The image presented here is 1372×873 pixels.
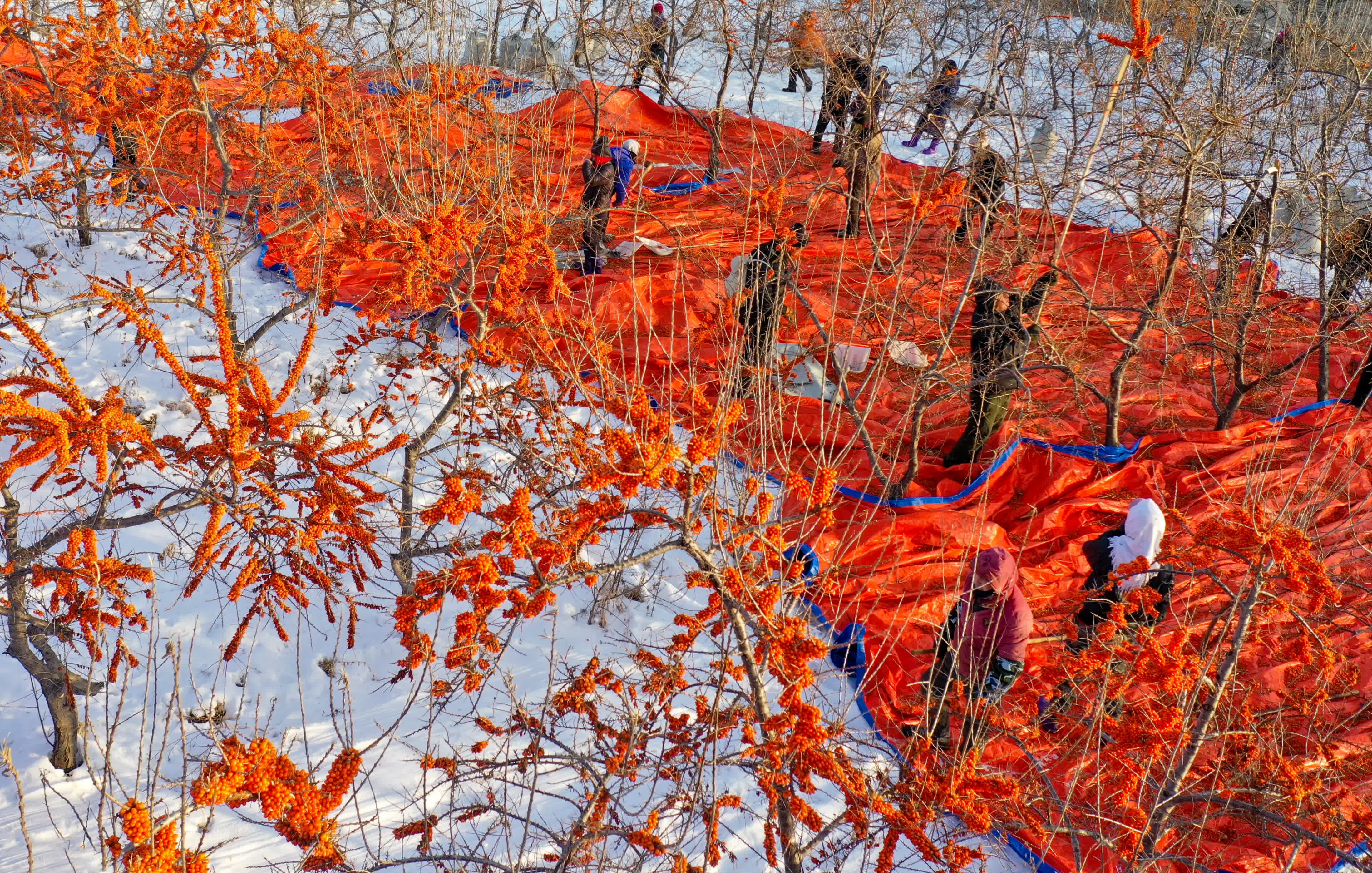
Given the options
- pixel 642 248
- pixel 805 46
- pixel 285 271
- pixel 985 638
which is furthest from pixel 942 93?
pixel 985 638

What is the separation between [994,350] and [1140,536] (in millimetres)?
1602

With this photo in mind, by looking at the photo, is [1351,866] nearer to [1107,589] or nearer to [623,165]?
[1107,589]

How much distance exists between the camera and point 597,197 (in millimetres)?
7801

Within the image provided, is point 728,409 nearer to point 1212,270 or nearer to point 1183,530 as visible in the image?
point 1183,530

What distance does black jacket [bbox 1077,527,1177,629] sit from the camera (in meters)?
4.40

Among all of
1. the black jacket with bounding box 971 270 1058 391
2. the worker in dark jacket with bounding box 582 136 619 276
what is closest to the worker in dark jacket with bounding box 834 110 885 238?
the black jacket with bounding box 971 270 1058 391

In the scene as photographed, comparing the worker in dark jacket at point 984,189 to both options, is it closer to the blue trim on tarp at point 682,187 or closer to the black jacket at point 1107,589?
the black jacket at point 1107,589

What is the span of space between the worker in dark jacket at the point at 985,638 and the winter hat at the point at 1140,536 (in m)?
0.80

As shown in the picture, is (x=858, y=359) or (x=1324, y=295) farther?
(x=858, y=359)

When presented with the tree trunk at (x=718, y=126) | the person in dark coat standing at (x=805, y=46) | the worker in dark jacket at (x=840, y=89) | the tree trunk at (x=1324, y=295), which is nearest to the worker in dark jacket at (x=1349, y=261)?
the tree trunk at (x=1324, y=295)

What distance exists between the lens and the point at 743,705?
3.99 metres

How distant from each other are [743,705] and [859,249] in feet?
19.1

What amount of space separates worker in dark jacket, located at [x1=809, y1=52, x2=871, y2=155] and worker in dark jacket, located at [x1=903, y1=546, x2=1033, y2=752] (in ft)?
14.2

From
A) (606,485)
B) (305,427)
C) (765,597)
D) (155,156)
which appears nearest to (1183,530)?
(765,597)
